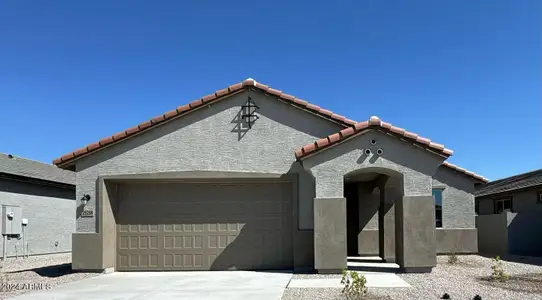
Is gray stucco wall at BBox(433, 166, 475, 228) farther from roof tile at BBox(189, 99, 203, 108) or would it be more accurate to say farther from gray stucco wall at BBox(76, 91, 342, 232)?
roof tile at BBox(189, 99, 203, 108)

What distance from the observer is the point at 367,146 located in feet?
42.7

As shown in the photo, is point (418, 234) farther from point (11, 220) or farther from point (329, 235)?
point (11, 220)

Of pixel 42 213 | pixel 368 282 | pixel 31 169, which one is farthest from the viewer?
pixel 31 169

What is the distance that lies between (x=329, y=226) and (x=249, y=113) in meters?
3.84

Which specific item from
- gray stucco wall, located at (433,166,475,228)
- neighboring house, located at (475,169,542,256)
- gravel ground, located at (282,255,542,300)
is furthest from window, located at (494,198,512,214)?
gravel ground, located at (282,255,542,300)

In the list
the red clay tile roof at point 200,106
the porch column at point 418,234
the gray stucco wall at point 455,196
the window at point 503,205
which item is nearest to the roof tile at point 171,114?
the red clay tile roof at point 200,106

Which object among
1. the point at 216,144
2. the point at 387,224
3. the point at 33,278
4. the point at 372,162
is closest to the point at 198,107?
the point at 216,144

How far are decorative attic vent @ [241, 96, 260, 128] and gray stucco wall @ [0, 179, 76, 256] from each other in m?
10.6

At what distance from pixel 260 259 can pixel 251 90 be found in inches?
182

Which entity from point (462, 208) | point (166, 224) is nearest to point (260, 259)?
point (166, 224)

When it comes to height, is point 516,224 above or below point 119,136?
below

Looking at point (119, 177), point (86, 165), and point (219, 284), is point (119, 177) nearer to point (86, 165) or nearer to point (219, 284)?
point (86, 165)

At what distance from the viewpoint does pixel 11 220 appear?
64.9ft

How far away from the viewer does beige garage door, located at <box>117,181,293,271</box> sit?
14516 millimetres
